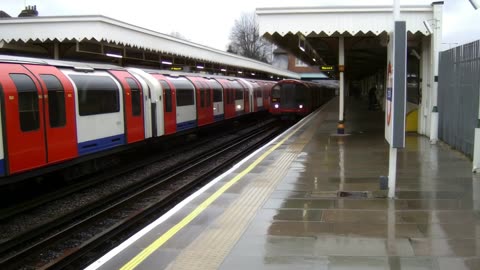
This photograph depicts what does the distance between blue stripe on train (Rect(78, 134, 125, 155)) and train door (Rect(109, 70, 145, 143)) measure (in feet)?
1.65

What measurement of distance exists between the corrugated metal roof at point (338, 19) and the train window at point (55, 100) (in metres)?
6.15

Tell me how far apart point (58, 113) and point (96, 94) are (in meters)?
1.75

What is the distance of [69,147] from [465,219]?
24.8ft

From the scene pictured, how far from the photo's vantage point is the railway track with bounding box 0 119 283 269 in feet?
21.7

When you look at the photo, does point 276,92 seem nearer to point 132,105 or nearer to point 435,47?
point 435,47

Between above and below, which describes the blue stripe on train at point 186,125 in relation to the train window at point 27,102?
below

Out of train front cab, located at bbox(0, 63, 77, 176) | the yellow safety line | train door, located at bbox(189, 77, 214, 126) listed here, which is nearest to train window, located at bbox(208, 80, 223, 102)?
train door, located at bbox(189, 77, 214, 126)

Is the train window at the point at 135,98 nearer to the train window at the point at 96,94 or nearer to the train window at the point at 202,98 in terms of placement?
the train window at the point at 96,94

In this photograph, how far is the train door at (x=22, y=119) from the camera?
845cm

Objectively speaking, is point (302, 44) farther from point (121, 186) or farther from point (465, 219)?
point (465, 219)

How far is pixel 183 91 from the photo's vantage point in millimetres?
17750

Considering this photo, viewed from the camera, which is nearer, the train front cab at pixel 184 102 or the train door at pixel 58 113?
the train door at pixel 58 113

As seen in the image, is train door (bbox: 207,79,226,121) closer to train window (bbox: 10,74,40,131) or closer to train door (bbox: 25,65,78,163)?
train door (bbox: 25,65,78,163)

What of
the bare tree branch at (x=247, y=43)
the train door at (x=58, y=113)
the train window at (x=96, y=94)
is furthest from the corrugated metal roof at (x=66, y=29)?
the bare tree branch at (x=247, y=43)
